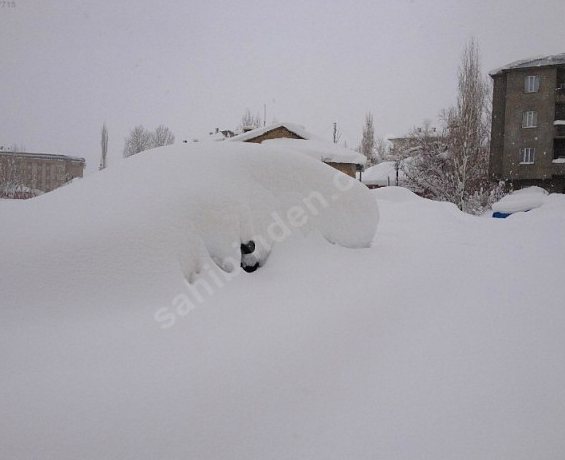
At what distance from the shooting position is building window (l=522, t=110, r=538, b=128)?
24.0 metres

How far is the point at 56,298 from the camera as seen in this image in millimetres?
1969

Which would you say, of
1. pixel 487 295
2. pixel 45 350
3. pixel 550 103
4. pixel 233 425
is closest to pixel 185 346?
pixel 233 425

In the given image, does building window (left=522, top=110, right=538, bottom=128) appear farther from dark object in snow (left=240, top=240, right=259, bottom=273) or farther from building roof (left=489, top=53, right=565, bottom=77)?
dark object in snow (left=240, top=240, right=259, bottom=273)

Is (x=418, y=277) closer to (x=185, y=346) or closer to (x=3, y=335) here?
(x=185, y=346)

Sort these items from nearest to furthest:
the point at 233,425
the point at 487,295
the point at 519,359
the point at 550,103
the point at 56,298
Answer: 1. the point at 233,425
2. the point at 56,298
3. the point at 519,359
4. the point at 487,295
5. the point at 550,103

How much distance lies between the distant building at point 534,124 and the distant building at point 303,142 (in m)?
12.4

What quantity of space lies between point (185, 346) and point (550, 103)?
95.8ft

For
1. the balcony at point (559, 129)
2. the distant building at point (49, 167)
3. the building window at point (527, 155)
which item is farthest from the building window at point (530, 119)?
the distant building at point (49, 167)

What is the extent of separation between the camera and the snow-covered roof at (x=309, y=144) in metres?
17.2

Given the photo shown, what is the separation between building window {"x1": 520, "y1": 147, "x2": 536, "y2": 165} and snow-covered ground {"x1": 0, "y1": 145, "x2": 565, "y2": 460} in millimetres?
25270

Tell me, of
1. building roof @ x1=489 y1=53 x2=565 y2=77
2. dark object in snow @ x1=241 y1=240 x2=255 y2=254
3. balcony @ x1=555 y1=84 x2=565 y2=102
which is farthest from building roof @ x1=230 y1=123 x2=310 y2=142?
balcony @ x1=555 y1=84 x2=565 y2=102

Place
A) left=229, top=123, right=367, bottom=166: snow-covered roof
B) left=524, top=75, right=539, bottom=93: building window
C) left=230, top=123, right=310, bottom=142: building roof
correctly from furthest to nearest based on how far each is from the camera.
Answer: left=524, top=75, right=539, bottom=93: building window < left=230, top=123, right=310, bottom=142: building roof < left=229, top=123, right=367, bottom=166: snow-covered roof

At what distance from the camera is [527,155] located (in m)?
24.2

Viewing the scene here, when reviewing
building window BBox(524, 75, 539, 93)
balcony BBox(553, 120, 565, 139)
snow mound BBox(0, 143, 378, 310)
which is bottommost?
snow mound BBox(0, 143, 378, 310)
